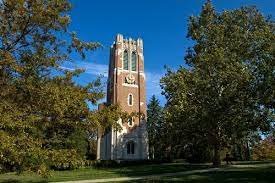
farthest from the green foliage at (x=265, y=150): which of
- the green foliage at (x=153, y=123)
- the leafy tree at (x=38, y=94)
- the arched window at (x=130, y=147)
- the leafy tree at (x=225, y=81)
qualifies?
the leafy tree at (x=38, y=94)

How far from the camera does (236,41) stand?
29.9m

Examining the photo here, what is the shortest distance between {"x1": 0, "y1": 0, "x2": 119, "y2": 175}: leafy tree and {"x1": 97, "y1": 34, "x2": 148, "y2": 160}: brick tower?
152 ft

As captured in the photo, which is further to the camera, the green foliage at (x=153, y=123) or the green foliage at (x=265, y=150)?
the green foliage at (x=153, y=123)

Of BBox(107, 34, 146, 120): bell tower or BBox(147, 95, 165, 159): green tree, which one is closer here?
BBox(107, 34, 146, 120): bell tower

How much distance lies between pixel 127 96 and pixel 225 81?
39.4 metres

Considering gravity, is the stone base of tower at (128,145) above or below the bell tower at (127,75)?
below

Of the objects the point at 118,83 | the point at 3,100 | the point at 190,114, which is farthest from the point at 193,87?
the point at 118,83

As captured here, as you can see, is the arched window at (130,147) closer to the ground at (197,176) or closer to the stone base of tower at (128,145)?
the stone base of tower at (128,145)

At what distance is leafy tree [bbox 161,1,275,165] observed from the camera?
2553 cm

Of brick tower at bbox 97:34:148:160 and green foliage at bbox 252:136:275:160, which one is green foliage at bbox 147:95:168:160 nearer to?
brick tower at bbox 97:34:148:160

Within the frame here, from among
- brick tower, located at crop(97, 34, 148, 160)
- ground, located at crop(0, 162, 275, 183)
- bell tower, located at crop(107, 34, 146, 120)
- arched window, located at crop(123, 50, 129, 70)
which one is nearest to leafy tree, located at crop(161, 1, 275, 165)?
ground, located at crop(0, 162, 275, 183)

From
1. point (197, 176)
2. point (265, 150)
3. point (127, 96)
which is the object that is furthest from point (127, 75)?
point (197, 176)

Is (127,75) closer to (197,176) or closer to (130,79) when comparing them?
(130,79)

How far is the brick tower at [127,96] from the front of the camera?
62.8m
